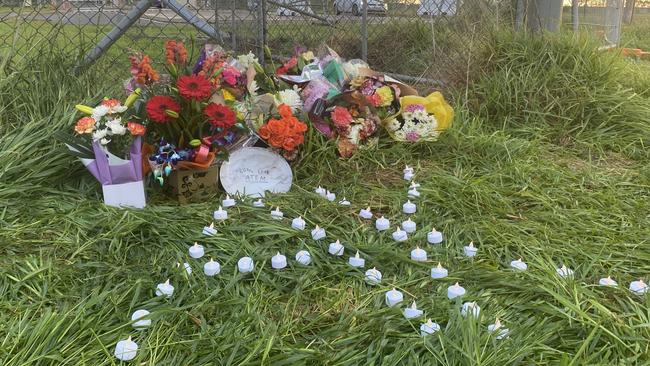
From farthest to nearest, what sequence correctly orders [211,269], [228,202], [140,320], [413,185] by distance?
[413,185]
[228,202]
[211,269]
[140,320]

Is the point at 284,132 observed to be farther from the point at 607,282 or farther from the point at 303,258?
the point at 607,282

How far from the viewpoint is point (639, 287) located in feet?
4.95

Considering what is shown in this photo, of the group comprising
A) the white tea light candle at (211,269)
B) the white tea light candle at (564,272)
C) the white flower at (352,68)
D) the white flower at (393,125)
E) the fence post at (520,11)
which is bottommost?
the white tea light candle at (564,272)

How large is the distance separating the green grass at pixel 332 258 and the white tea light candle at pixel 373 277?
0.02 meters

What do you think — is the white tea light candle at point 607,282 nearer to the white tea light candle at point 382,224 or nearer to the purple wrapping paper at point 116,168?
the white tea light candle at point 382,224

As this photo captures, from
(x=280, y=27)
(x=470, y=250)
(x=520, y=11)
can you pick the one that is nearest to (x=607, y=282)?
(x=470, y=250)

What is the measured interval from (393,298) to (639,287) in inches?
27.5

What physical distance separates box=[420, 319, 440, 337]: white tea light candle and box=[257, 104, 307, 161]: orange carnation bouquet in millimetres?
1135

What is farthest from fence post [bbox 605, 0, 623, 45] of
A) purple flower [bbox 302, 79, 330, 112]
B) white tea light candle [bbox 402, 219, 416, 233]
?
white tea light candle [bbox 402, 219, 416, 233]

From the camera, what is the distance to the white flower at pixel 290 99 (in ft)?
8.28

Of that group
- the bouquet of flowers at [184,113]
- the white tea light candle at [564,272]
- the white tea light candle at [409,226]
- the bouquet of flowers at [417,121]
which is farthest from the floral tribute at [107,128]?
the white tea light candle at [564,272]

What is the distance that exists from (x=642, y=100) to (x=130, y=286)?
3105 millimetres

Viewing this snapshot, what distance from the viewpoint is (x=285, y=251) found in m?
1.70

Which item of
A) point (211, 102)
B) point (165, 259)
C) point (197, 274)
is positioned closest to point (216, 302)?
point (197, 274)
